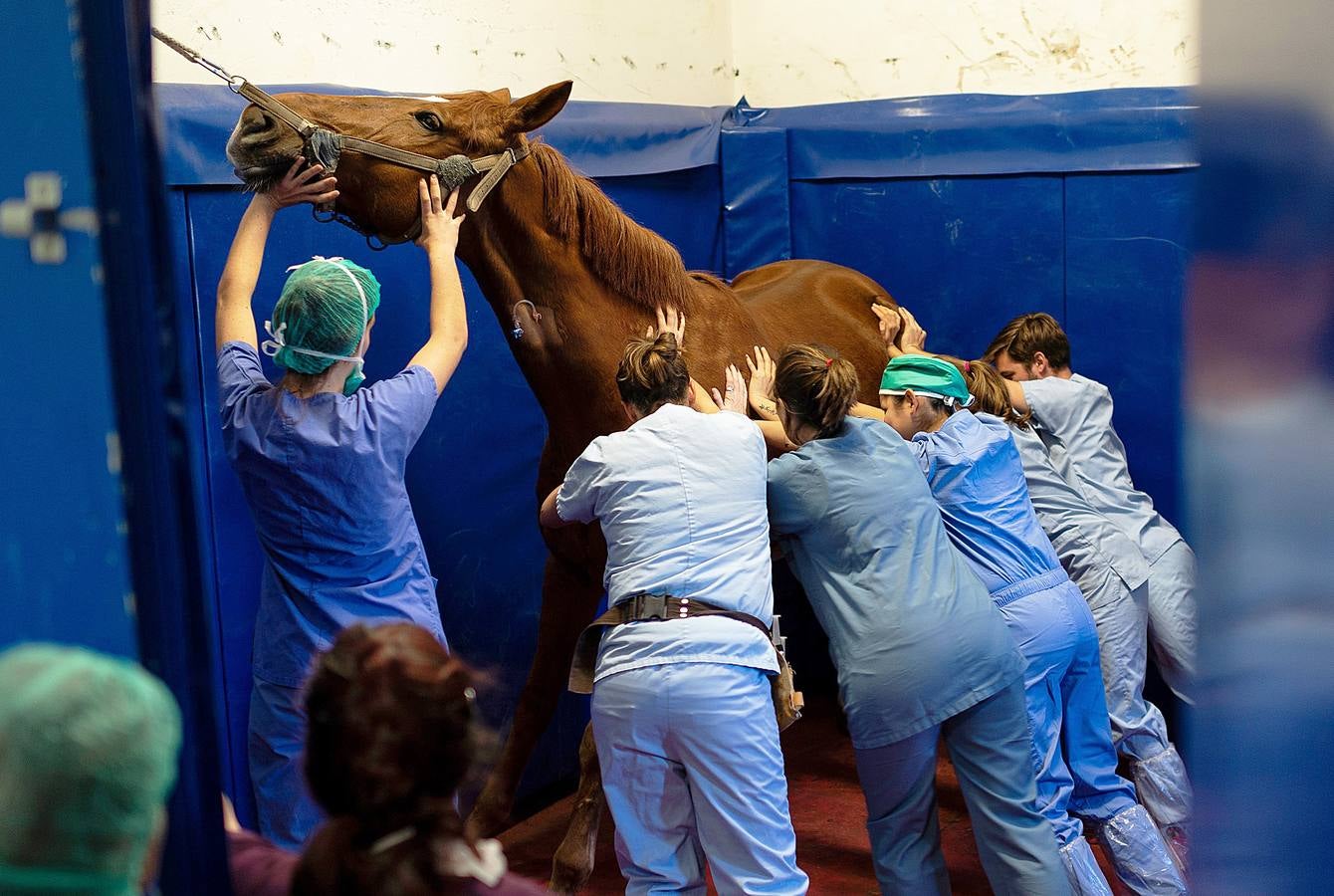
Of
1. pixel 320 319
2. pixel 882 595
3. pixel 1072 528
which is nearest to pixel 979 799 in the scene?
pixel 882 595

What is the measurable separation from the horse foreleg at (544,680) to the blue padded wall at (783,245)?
0.22 m

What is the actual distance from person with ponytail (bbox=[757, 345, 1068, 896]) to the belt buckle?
1.38 ft

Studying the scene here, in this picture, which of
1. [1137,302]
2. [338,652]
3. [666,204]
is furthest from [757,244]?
[338,652]

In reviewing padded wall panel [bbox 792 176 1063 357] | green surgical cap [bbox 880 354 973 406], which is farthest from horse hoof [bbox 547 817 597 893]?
padded wall panel [bbox 792 176 1063 357]

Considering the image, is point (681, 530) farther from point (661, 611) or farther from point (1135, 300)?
point (1135, 300)

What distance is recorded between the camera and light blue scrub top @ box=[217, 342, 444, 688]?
2721 millimetres

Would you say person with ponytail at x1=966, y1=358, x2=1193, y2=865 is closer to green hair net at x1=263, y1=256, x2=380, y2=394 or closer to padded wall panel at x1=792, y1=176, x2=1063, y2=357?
padded wall panel at x1=792, y1=176, x2=1063, y2=357

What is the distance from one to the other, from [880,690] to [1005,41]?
3129mm

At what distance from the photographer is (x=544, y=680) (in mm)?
4094

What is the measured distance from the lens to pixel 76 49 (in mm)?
1335

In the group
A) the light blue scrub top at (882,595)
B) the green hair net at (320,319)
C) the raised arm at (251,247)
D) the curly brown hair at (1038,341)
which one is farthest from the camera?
the curly brown hair at (1038,341)

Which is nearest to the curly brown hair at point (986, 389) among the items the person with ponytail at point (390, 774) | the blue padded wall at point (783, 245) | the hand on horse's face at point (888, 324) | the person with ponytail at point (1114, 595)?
the person with ponytail at point (1114, 595)

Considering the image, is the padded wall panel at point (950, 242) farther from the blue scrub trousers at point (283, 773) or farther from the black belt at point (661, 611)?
the blue scrub trousers at point (283, 773)

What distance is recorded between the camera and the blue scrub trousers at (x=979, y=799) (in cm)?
317
